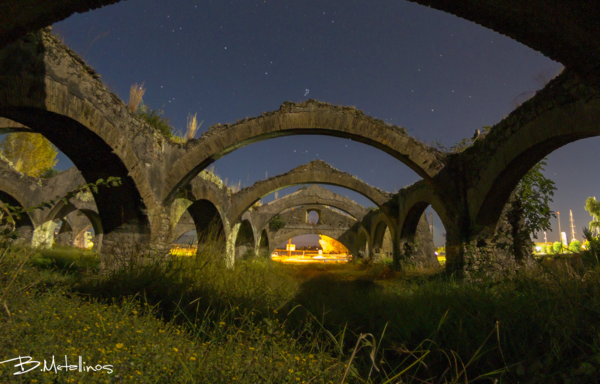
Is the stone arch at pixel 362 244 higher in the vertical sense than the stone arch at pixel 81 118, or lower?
lower

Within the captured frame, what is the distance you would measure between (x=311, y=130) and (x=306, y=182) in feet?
19.9

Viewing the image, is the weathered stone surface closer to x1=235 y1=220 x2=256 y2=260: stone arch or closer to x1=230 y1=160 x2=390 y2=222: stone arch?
x1=230 y1=160 x2=390 y2=222: stone arch

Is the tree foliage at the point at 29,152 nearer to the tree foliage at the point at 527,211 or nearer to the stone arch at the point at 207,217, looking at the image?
the stone arch at the point at 207,217

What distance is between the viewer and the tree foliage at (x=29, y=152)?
19000 millimetres

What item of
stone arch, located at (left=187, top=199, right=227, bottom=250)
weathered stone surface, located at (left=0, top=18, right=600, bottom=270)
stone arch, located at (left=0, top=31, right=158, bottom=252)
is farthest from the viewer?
stone arch, located at (left=187, top=199, right=227, bottom=250)

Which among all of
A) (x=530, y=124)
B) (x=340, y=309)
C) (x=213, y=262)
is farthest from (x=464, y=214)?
(x=213, y=262)

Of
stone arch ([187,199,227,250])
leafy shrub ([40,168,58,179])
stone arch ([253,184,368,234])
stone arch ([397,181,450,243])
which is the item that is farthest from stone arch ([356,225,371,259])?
leafy shrub ([40,168,58,179])

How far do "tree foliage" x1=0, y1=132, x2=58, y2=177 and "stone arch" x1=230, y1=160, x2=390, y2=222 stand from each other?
50.1ft

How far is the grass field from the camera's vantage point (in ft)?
6.70

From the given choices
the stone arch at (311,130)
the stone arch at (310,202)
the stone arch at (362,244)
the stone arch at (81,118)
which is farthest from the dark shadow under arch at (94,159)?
the stone arch at (362,244)

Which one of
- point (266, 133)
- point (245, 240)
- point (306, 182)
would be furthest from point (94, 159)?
point (245, 240)

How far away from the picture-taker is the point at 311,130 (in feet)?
24.0

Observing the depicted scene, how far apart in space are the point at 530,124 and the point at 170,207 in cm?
736

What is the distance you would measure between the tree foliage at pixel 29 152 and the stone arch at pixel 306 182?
1526 cm
